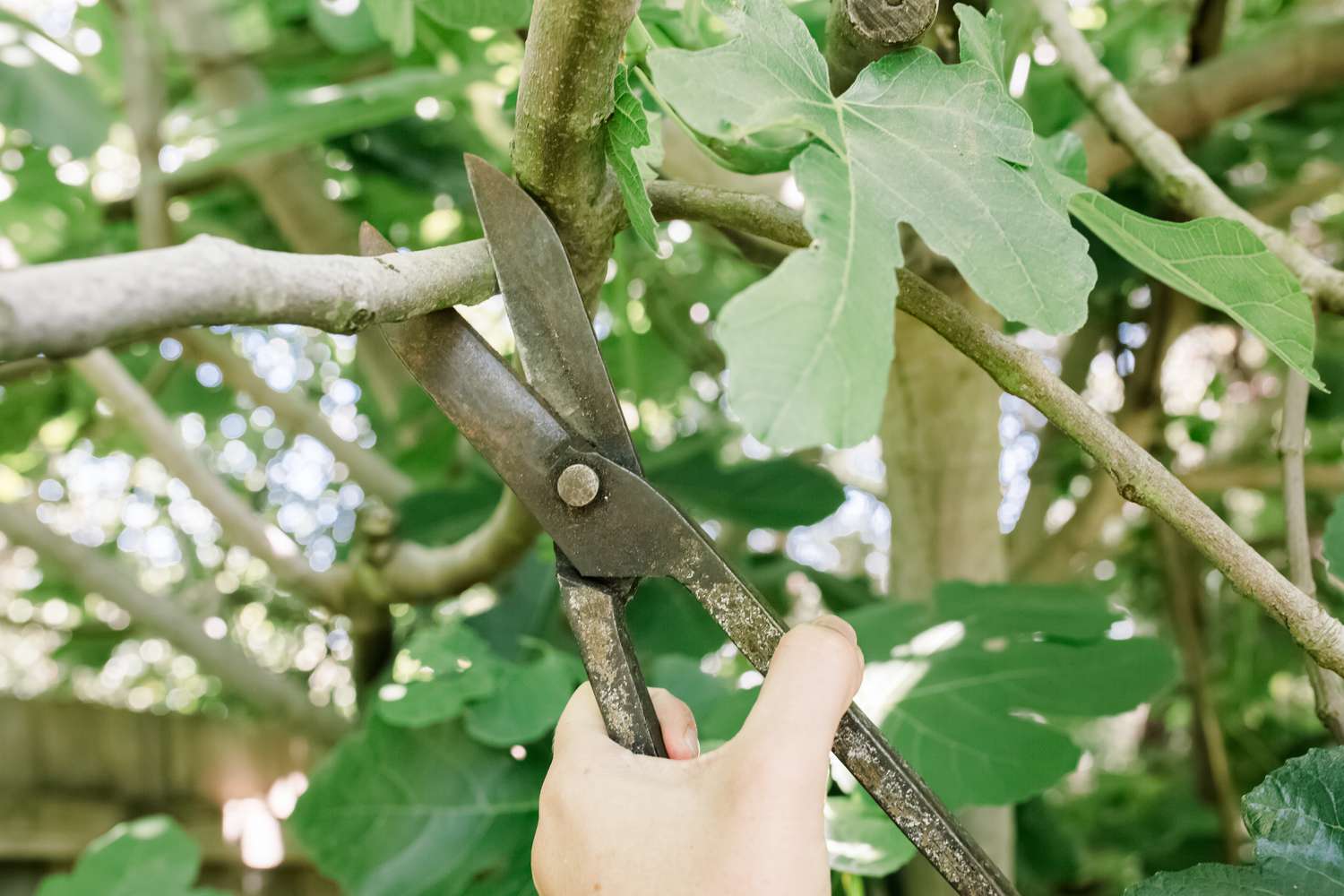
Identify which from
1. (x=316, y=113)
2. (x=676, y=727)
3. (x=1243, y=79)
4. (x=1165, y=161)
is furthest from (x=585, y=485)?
(x=1243, y=79)

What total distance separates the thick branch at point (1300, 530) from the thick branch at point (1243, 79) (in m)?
0.58

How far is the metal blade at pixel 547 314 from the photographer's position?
40cm

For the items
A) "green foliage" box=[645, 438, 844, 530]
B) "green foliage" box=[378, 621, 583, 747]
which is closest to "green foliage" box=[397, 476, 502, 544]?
"green foliage" box=[645, 438, 844, 530]

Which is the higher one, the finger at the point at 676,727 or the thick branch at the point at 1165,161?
the thick branch at the point at 1165,161

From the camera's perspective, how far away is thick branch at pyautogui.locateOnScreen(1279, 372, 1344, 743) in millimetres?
455

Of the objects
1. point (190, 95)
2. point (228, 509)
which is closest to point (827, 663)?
point (228, 509)

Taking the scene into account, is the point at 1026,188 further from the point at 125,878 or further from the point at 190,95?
the point at 190,95

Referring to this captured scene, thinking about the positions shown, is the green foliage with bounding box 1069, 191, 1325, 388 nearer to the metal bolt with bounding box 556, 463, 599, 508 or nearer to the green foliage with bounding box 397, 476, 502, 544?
the metal bolt with bounding box 556, 463, 599, 508

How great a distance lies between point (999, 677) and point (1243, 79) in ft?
2.27

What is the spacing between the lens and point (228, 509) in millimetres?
1198

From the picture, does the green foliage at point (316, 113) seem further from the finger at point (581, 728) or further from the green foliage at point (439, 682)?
the finger at point (581, 728)

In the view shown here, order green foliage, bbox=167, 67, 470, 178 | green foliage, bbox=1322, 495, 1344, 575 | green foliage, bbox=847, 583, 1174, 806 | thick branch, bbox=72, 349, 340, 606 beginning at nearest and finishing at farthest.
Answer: green foliage, bbox=1322, 495, 1344, 575 → green foliage, bbox=847, 583, 1174, 806 → green foliage, bbox=167, 67, 470, 178 → thick branch, bbox=72, 349, 340, 606

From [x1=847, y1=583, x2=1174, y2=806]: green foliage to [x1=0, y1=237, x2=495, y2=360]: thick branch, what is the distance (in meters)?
0.56

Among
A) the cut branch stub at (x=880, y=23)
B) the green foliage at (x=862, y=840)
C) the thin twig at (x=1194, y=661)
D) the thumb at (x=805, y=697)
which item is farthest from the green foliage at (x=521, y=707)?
the thin twig at (x=1194, y=661)
